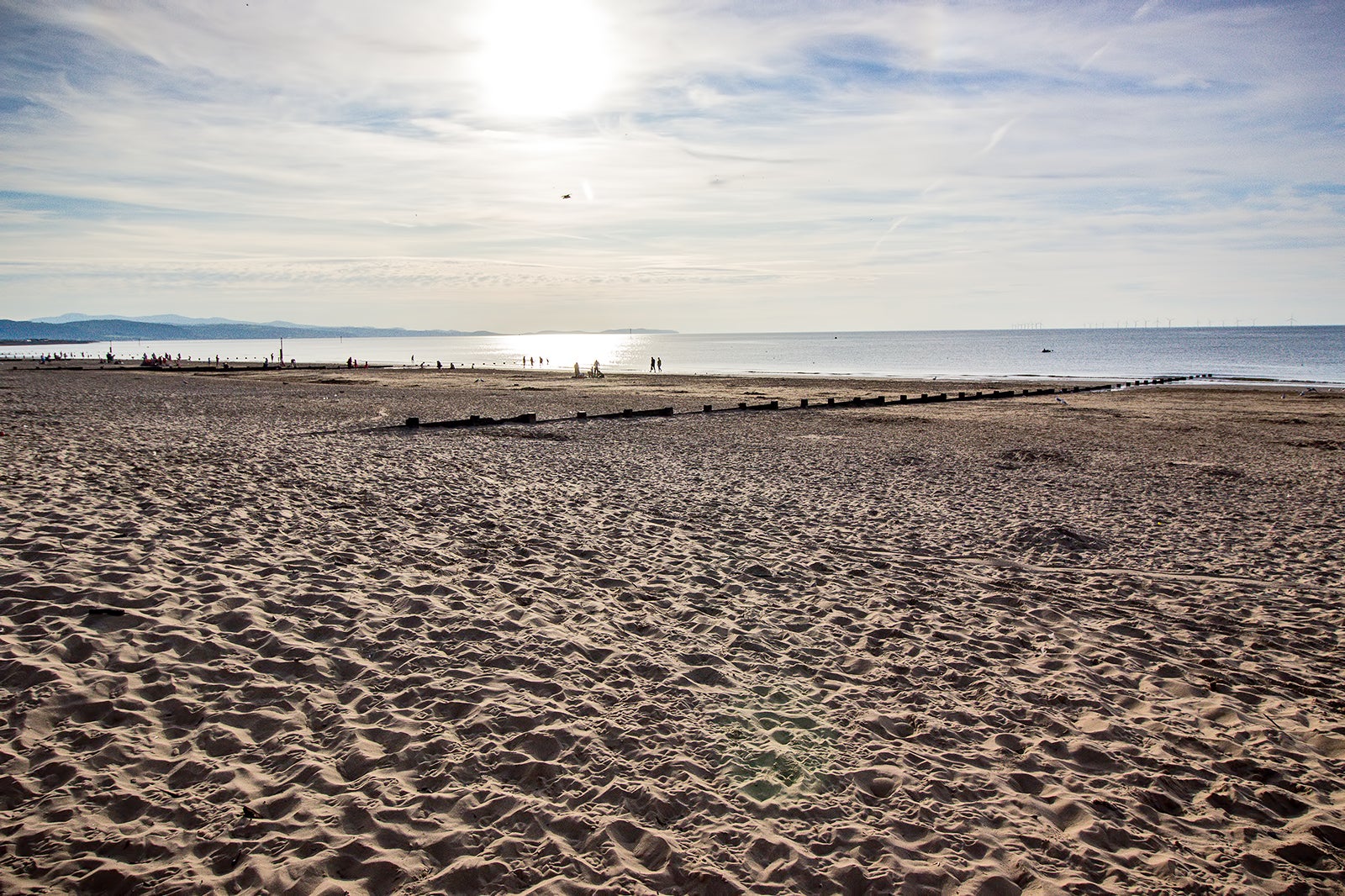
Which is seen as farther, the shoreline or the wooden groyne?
the shoreline

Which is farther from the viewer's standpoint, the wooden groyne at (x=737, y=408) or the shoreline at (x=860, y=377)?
the shoreline at (x=860, y=377)

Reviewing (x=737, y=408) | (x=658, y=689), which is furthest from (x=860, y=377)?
(x=658, y=689)

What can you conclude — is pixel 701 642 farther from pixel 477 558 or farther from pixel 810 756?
pixel 477 558

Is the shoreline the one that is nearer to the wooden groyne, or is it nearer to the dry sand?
the wooden groyne

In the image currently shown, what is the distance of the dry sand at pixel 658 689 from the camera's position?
3.77m

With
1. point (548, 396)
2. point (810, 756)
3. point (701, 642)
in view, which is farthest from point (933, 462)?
point (548, 396)

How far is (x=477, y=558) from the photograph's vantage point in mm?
8555

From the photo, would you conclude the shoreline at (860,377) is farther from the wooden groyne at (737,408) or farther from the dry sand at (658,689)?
the dry sand at (658,689)

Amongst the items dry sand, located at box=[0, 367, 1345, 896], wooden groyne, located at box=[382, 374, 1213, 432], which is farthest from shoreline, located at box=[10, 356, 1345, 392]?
dry sand, located at box=[0, 367, 1345, 896]

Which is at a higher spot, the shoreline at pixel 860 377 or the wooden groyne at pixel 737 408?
the shoreline at pixel 860 377

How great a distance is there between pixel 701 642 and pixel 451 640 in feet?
7.20

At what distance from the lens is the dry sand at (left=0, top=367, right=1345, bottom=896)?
3.77 m

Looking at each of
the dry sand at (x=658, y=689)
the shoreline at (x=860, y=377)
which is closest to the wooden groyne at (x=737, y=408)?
the shoreline at (x=860, y=377)

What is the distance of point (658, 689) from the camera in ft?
18.3
